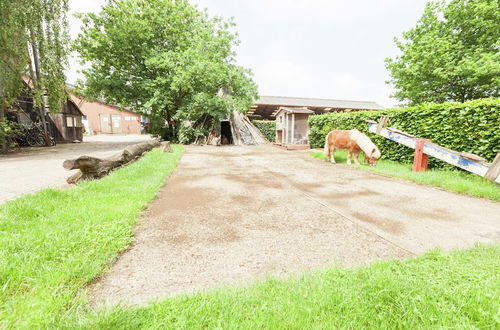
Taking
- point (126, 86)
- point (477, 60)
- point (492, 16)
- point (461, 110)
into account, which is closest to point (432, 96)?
point (477, 60)

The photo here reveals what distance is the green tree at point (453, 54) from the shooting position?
1394 cm

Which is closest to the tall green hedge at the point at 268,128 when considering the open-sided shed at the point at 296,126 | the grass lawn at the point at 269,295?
the open-sided shed at the point at 296,126

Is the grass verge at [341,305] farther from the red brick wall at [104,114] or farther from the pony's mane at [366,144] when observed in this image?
the red brick wall at [104,114]

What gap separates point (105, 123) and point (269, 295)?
162 ft

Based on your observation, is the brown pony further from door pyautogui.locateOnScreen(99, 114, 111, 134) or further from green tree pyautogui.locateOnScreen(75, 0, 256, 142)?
door pyautogui.locateOnScreen(99, 114, 111, 134)

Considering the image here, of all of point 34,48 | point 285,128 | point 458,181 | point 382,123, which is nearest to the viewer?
point 458,181

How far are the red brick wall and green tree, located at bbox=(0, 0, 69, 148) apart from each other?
2745 centimetres

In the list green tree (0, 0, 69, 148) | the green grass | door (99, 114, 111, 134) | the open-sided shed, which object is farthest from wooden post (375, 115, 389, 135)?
door (99, 114, 111, 134)

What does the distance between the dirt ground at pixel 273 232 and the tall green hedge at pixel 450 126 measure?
8.49ft

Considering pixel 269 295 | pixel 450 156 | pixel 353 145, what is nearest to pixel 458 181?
pixel 450 156

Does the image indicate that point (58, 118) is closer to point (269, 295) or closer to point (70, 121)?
point (70, 121)

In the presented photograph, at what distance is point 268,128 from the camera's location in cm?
2462

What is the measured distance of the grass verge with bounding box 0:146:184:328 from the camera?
149 cm

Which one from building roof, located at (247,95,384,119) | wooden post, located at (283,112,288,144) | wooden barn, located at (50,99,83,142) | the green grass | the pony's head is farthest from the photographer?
building roof, located at (247,95,384,119)
